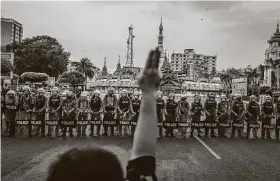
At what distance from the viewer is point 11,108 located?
12.3m

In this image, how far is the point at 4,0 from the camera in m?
5.61

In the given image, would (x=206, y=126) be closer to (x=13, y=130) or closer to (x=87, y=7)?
(x=13, y=130)

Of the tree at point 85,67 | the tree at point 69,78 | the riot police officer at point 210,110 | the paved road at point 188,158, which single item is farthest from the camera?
the tree at point 85,67

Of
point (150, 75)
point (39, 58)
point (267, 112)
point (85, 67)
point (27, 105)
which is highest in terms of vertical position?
point (85, 67)

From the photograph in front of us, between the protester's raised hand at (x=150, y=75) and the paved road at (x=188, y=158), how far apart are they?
3.85 meters

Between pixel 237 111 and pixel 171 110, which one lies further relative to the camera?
pixel 237 111

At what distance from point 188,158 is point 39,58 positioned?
53.0 meters

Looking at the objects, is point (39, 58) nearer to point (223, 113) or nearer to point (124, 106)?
point (124, 106)

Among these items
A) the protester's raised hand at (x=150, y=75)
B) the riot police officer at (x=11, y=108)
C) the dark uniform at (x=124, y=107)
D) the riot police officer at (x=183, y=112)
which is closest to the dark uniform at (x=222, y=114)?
the riot police officer at (x=183, y=112)

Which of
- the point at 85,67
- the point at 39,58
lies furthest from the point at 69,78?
the point at 85,67

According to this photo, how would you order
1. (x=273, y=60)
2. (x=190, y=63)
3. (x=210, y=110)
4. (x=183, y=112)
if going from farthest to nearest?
(x=190, y=63) < (x=273, y=60) < (x=210, y=110) < (x=183, y=112)

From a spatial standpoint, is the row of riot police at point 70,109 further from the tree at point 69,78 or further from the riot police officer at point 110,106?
the tree at point 69,78

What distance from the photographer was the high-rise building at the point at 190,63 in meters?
108

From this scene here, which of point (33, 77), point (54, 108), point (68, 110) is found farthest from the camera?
point (33, 77)
